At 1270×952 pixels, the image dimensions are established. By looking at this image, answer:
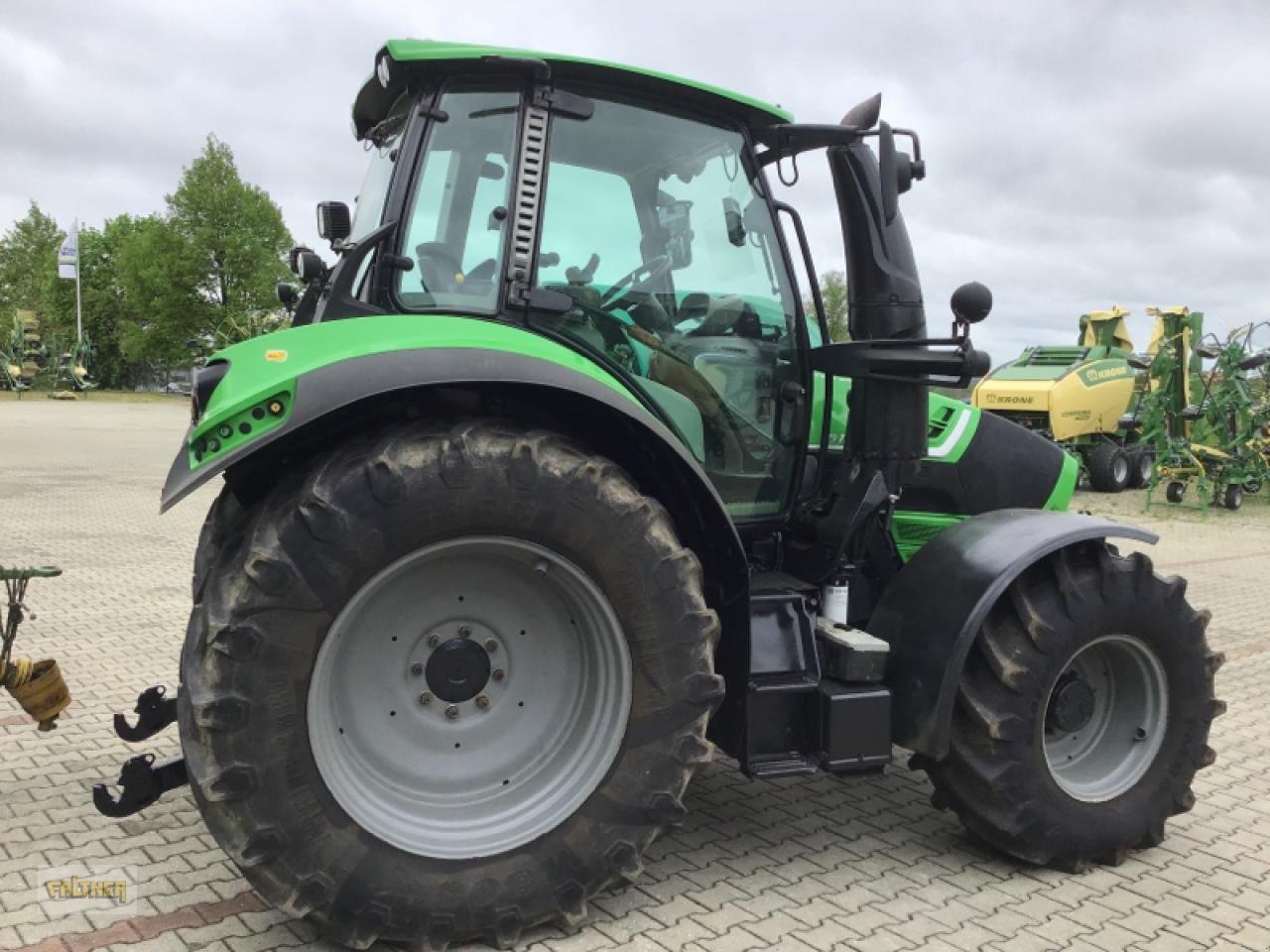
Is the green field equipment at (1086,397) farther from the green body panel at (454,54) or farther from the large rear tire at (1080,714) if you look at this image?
the green body panel at (454,54)

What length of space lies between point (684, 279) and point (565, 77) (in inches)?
29.2

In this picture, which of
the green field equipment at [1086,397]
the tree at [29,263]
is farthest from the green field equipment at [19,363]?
the green field equipment at [1086,397]

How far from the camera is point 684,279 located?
11.7 feet

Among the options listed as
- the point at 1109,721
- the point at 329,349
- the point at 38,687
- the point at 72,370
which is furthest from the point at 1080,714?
the point at 72,370

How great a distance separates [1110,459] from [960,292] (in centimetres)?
1683

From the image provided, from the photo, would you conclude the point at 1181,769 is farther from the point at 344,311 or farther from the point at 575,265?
the point at 344,311

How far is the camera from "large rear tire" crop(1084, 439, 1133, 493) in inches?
734

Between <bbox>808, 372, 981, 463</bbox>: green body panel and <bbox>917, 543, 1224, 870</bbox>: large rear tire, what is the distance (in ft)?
2.43

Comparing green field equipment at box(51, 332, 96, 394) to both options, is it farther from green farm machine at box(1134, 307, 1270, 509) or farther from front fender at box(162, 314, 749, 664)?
front fender at box(162, 314, 749, 664)

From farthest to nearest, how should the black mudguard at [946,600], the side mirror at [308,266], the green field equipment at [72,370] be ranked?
the green field equipment at [72,370] → the side mirror at [308,266] → the black mudguard at [946,600]

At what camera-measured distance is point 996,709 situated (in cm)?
340

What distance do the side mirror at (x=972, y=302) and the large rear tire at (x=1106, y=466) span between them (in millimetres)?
Answer: 16773

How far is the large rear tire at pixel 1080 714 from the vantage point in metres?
3.42

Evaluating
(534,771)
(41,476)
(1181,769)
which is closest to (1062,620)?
(1181,769)
